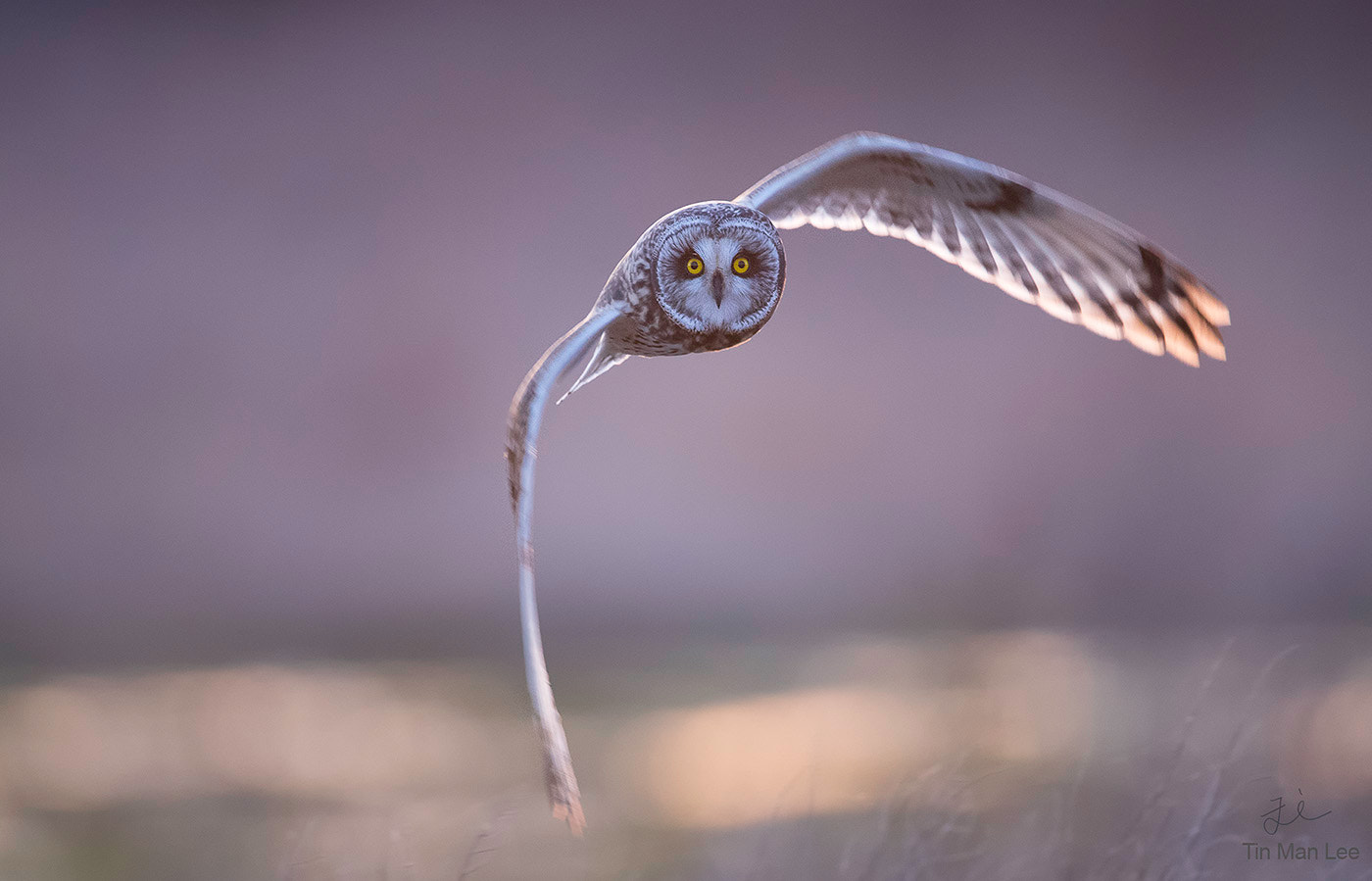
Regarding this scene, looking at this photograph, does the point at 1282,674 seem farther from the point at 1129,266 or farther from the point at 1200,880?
the point at 1129,266

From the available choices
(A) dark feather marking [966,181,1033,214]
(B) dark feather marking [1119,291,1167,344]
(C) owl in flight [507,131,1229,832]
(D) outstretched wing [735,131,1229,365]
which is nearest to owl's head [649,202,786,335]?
(C) owl in flight [507,131,1229,832]

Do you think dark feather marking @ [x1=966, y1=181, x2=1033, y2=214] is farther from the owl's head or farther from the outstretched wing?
the owl's head

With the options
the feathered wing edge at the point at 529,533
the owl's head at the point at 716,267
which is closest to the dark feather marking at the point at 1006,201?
the owl's head at the point at 716,267

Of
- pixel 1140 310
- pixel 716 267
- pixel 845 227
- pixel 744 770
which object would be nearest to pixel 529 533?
pixel 716 267

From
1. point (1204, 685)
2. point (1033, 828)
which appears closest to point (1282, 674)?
point (1204, 685)

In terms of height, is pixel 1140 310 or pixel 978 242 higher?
pixel 978 242

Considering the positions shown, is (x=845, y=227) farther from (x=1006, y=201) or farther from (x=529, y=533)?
(x=529, y=533)

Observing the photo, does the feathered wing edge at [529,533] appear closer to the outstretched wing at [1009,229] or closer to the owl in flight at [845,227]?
the owl in flight at [845,227]
